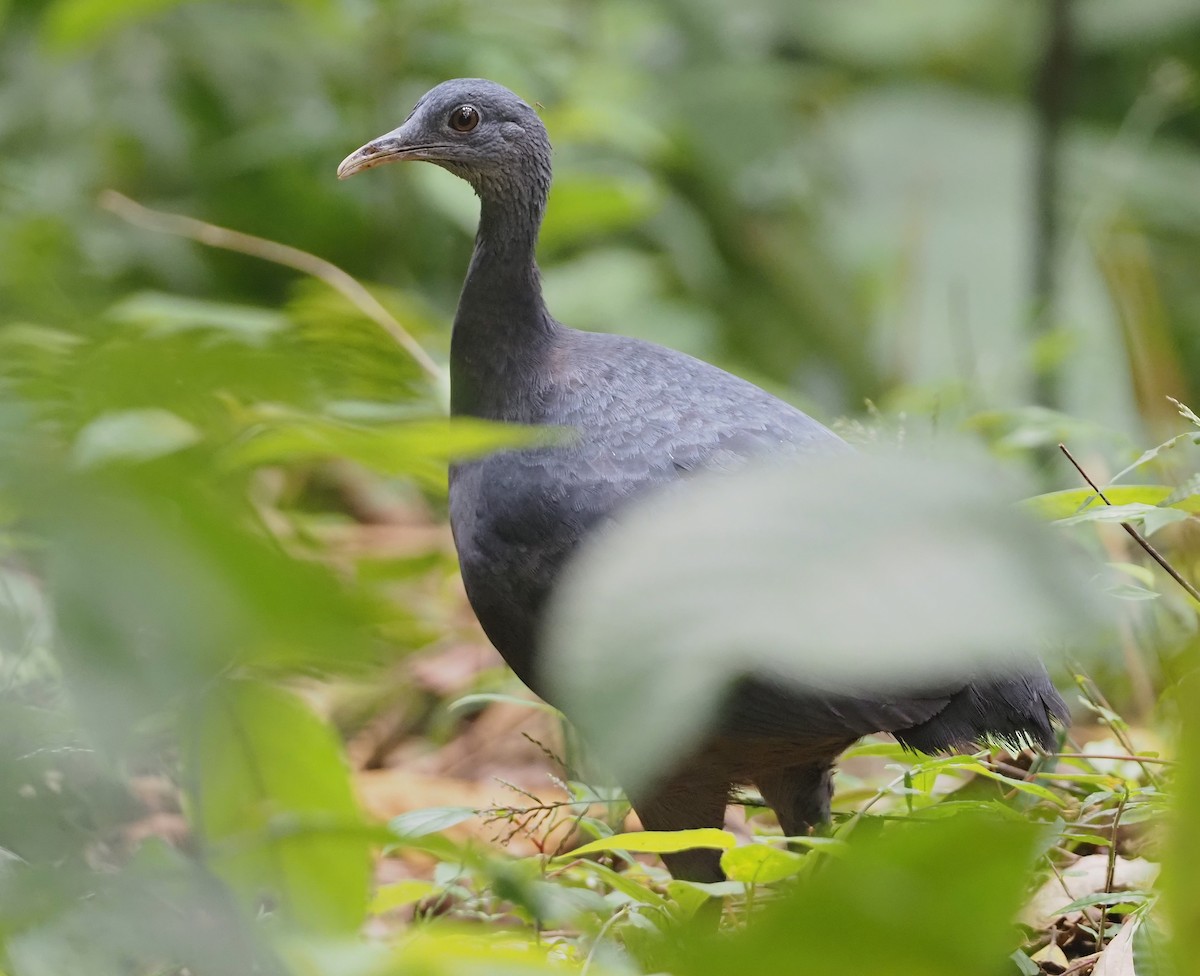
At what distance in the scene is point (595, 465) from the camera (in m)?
2.11

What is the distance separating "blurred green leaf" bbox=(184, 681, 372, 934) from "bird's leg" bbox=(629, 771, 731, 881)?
4.07ft

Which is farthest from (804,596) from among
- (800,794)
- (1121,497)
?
(800,794)

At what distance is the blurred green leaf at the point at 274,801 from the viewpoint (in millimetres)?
744

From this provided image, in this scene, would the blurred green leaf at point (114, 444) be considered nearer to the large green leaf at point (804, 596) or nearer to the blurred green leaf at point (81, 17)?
the large green leaf at point (804, 596)

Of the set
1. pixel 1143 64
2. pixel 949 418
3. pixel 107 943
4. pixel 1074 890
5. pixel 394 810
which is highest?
pixel 1143 64

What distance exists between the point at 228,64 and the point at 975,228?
3.23 m

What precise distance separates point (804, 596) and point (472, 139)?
7.59 feet

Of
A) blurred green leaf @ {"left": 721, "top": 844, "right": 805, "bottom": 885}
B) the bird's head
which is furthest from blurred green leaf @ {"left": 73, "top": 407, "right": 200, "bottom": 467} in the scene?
the bird's head

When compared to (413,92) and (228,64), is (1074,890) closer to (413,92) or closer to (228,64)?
(413,92)

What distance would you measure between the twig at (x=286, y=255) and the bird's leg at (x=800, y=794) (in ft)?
3.67

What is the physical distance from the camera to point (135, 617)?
49cm

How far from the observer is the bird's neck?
2.46 m

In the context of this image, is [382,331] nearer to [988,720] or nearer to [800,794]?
[800,794]

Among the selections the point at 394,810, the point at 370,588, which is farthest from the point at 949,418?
the point at 370,588
